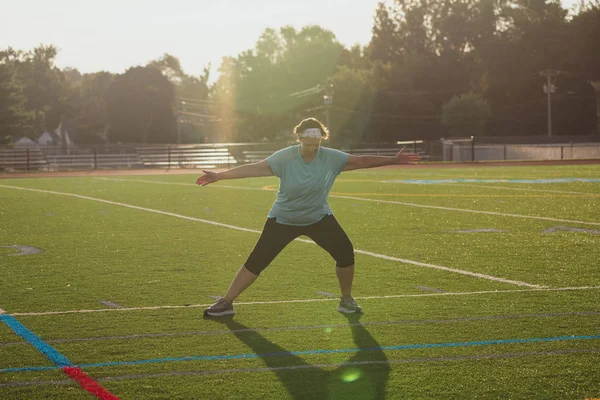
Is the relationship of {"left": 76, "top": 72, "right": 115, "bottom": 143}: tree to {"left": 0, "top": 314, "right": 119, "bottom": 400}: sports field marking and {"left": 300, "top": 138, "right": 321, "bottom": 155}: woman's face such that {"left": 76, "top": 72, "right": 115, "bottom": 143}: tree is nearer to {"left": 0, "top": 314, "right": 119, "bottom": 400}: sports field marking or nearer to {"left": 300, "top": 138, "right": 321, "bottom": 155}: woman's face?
{"left": 0, "top": 314, "right": 119, "bottom": 400}: sports field marking

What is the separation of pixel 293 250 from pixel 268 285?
3133mm

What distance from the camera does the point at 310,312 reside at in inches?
330

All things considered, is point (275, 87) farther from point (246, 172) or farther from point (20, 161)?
→ point (246, 172)

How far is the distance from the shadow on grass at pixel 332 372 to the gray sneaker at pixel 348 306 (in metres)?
0.89

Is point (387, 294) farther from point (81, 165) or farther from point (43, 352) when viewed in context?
point (81, 165)

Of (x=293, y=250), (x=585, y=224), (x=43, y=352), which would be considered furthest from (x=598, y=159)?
(x=43, y=352)

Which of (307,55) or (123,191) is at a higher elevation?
(307,55)

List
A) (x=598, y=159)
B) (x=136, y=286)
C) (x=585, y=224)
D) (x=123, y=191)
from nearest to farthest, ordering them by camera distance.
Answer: (x=136, y=286)
(x=585, y=224)
(x=123, y=191)
(x=598, y=159)

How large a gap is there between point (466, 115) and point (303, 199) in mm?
78223

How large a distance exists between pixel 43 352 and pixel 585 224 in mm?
11436

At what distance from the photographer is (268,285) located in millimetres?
10016

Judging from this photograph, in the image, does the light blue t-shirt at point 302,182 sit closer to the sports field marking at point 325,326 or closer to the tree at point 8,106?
the sports field marking at point 325,326

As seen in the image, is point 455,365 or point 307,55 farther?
point 307,55

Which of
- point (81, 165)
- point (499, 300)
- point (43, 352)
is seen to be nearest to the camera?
point (43, 352)
